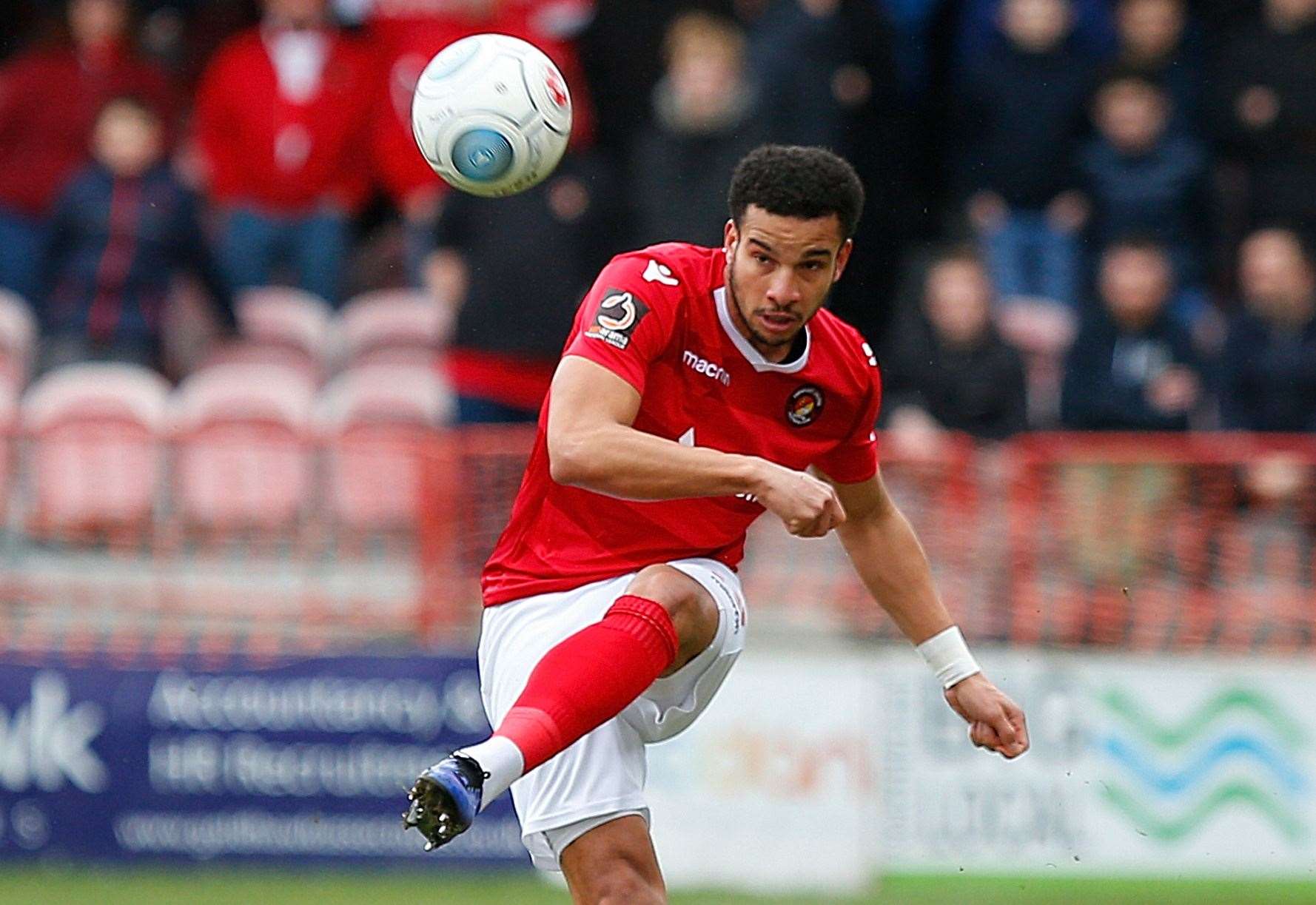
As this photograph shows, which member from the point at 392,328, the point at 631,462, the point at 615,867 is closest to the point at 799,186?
the point at 631,462

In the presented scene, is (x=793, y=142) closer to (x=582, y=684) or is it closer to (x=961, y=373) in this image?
(x=961, y=373)

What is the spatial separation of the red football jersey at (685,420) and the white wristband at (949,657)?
0.70 metres

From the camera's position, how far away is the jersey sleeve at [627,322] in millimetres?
6195

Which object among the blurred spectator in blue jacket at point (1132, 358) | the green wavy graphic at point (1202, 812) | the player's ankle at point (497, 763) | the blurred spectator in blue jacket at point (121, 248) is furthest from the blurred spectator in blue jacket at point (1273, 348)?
the player's ankle at point (497, 763)

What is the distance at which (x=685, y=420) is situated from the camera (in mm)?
6543

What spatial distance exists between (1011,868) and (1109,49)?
4.84 meters

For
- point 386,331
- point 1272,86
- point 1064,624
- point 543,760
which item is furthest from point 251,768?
point 1272,86

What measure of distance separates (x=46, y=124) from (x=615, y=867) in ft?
27.8

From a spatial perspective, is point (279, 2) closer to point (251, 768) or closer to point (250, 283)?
point (250, 283)

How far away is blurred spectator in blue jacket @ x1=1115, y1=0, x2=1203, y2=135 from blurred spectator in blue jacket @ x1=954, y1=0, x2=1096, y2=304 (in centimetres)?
25

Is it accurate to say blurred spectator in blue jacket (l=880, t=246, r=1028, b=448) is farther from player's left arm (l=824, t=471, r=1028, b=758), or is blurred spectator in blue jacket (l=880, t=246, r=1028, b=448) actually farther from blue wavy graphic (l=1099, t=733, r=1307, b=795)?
player's left arm (l=824, t=471, r=1028, b=758)

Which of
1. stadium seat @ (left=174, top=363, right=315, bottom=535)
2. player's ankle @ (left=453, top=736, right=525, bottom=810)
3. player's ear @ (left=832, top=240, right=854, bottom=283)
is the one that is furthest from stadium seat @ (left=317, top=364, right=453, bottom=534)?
player's ankle @ (left=453, top=736, right=525, bottom=810)

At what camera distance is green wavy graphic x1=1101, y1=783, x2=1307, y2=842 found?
36.2ft

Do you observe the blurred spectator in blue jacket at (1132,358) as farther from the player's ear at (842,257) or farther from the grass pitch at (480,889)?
the player's ear at (842,257)
